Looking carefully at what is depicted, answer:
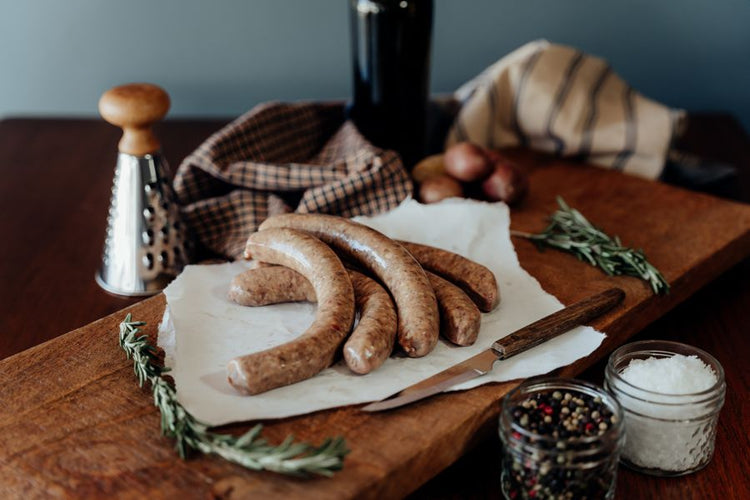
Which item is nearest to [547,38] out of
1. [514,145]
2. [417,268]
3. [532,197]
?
[514,145]

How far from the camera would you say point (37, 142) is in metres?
2.53

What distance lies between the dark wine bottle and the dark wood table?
630 millimetres

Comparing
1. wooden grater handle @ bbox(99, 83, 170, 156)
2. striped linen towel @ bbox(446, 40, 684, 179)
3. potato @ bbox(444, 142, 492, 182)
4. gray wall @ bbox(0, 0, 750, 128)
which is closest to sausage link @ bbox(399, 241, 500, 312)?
potato @ bbox(444, 142, 492, 182)

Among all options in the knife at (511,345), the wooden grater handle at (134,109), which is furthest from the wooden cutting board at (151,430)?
the wooden grater handle at (134,109)

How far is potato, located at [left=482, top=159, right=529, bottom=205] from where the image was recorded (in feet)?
6.29

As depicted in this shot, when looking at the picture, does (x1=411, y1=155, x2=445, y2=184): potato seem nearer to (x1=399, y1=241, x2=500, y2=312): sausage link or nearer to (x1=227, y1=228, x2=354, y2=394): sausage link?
(x1=399, y1=241, x2=500, y2=312): sausage link

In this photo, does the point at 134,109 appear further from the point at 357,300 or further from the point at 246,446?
the point at 246,446

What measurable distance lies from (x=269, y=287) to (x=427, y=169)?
0.69 metres

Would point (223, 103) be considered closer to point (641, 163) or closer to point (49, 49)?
point (49, 49)

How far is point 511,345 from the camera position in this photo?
1306mm

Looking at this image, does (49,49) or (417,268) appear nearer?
(417,268)

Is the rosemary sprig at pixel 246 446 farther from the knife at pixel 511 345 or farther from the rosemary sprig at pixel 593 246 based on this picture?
the rosemary sprig at pixel 593 246

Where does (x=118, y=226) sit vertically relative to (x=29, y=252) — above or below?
above

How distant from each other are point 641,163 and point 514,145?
0.35 meters
